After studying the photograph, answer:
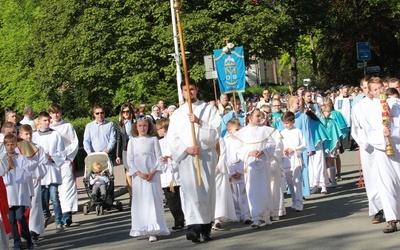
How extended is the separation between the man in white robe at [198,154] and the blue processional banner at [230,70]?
1579cm

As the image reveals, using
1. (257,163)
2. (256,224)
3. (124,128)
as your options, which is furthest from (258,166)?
(124,128)

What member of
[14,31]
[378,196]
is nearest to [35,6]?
[14,31]

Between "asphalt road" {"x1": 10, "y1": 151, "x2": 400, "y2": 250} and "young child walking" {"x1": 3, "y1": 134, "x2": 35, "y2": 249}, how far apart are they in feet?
3.29

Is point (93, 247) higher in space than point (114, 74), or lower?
lower

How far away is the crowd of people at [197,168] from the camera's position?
1318 centimetres

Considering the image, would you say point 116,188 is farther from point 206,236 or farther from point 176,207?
point 206,236

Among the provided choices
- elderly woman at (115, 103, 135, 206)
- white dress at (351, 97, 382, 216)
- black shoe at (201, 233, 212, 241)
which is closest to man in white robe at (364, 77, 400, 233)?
white dress at (351, 97, 382, 216)

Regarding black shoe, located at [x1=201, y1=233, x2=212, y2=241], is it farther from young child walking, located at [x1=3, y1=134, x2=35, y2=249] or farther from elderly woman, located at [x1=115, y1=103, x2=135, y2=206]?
elderly woman, located at [x1=115, y1=103, x2=135, y2=206]

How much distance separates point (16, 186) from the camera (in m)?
13.6

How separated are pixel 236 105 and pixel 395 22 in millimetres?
46155

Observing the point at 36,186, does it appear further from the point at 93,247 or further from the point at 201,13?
the point at 201,13

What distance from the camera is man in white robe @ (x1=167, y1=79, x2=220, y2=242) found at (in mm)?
13414

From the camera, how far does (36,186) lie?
14930mm

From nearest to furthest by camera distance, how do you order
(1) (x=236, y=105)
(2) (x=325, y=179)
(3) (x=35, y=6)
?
(2) (x=325, y=179), (1) (x=236, y=105), (3) (x=35, y=6)
